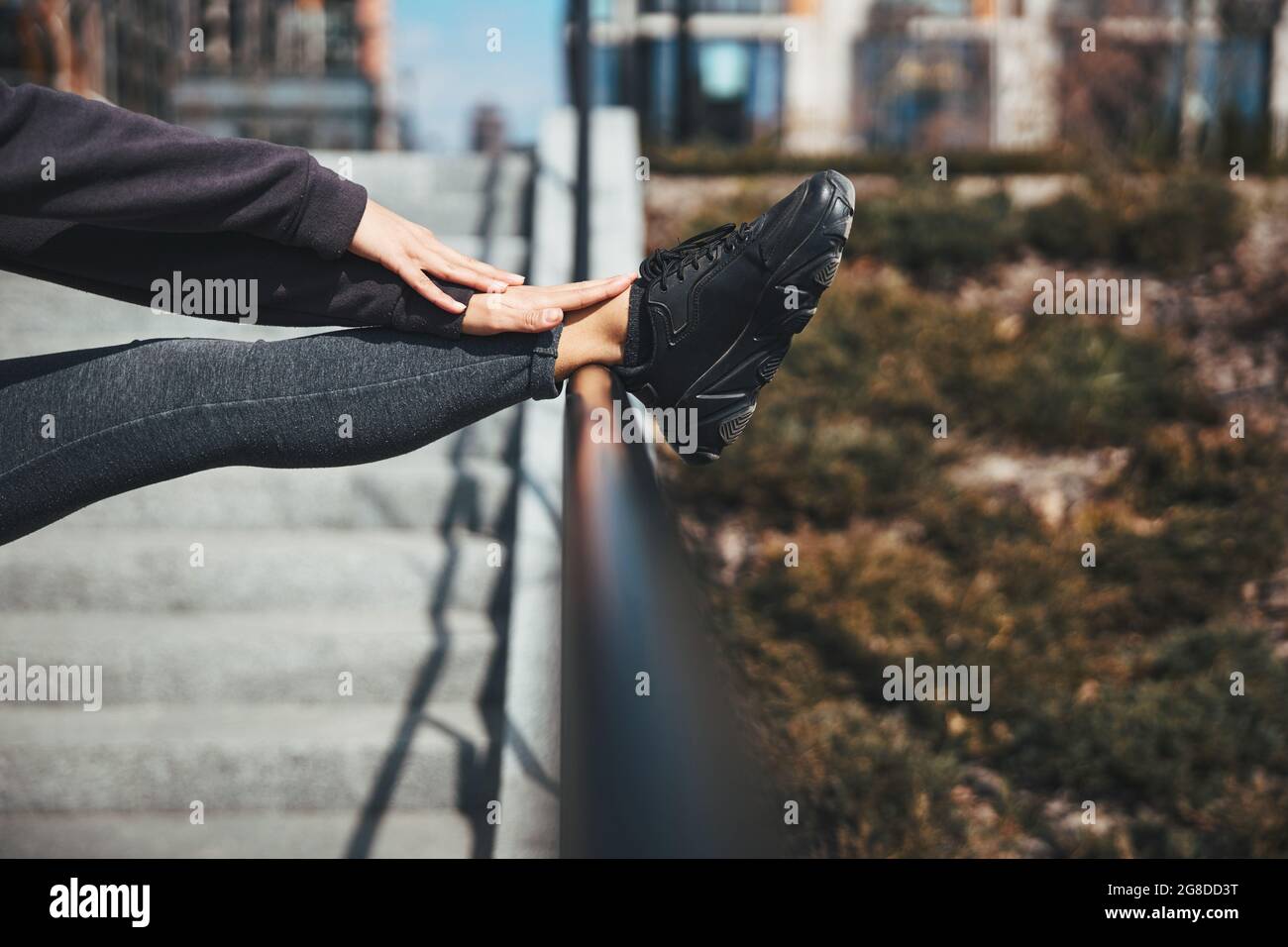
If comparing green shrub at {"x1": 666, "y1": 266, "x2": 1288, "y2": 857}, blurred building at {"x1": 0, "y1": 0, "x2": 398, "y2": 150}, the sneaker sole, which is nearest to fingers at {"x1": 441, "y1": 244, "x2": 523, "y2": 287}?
the sneaker sole

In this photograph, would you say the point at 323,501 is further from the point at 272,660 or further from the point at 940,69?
the point at 940,69

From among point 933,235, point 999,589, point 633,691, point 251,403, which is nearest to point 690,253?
point 251,403

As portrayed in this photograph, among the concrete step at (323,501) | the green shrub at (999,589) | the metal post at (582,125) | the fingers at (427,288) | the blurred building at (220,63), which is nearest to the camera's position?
the fingers at (427,288)

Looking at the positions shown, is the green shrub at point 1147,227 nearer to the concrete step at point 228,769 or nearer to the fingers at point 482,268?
the concrete step at point 228,769

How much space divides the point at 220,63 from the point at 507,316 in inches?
380

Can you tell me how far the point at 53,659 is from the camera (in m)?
2.96

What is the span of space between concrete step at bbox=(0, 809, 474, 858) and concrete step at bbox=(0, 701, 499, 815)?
0.03 m

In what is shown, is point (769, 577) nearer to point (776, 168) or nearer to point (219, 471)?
point (219, 471)

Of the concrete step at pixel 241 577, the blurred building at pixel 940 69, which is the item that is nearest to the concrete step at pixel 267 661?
the concrete step at pixel 241 577

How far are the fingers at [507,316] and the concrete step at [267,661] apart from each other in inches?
60.7

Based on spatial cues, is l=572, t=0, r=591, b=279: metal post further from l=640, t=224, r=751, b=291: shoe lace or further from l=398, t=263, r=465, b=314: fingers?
l=398, t=263, r=465, b=314: fingers

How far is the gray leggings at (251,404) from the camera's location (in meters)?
1.63

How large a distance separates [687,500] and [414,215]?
1589 mm
